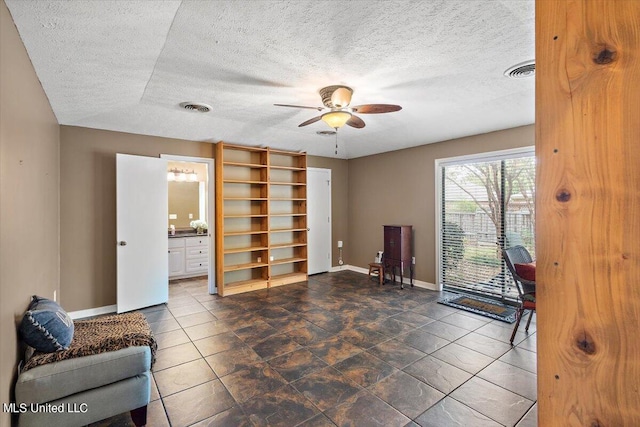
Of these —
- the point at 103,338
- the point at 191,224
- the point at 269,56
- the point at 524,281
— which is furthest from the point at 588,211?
the point at 191,224

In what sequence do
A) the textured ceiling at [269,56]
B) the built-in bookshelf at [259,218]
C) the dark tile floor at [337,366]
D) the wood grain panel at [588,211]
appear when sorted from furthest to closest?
1. the built-in bookshelf at [259,218]
2. the dark tile floor at [337,366]
3. the textured ceiling at [269,56]
4. the wood grain panel at [588,211]

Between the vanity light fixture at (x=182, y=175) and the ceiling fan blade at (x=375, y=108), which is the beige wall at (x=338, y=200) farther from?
the ceiling fan blade at (x=375, y=108)

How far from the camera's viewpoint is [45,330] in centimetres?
181

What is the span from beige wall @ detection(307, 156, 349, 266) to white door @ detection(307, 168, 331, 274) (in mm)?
146

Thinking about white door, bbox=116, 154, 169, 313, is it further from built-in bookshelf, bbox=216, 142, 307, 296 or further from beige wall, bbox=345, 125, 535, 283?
beige wall, bbox=345, 125, 535, 283

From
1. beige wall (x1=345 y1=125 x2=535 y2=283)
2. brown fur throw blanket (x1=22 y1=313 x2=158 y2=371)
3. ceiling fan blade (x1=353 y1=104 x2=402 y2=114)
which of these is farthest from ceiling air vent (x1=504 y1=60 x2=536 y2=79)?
brown fur throw blanket (x1=22 y1=313 x2=158 y2=371)

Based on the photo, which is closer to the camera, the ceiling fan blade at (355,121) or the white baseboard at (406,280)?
the ceiling fan blade at (355,121)

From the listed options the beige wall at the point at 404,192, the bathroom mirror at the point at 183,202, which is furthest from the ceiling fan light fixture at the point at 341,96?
the bathroom mirror at the point at 183,202

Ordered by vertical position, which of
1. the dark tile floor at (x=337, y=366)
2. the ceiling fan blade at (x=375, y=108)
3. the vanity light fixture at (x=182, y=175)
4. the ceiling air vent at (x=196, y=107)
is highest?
the ceiling air vent at (x=196, y=107)

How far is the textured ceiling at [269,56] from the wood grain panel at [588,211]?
1.29 meters

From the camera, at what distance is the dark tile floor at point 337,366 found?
205 cm

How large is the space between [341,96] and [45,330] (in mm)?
2767

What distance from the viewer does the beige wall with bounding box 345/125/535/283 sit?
449 centimetres

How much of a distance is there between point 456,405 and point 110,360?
2362mm
